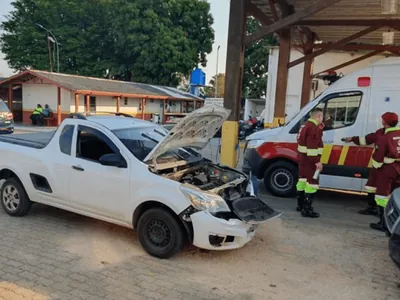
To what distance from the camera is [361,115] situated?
7160 millimetres

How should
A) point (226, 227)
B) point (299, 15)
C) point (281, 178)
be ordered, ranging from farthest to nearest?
point (281, 178) → point (299, 15) → point (226, 227)

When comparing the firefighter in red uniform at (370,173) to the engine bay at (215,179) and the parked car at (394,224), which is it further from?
the engine bay at (215,179)

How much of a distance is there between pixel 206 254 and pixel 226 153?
4.08 m

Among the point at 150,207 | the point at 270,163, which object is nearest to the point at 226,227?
the point at 150,207

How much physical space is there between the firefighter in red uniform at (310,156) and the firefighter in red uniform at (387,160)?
0.89 metres

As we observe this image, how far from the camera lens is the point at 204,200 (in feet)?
14.1

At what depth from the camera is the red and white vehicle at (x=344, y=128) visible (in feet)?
23.1

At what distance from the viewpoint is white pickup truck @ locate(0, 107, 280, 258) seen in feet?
14.3

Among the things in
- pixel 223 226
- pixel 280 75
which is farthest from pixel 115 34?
pixel 223 226

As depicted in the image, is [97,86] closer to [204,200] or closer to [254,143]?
[254,143]

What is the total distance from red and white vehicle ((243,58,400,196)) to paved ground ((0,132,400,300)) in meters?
1.70

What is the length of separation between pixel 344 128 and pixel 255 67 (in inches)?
1201

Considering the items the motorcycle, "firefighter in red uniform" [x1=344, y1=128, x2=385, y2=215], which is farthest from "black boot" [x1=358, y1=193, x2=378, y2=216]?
the motorcycle

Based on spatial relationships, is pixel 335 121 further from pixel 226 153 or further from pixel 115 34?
pixel 115 34
